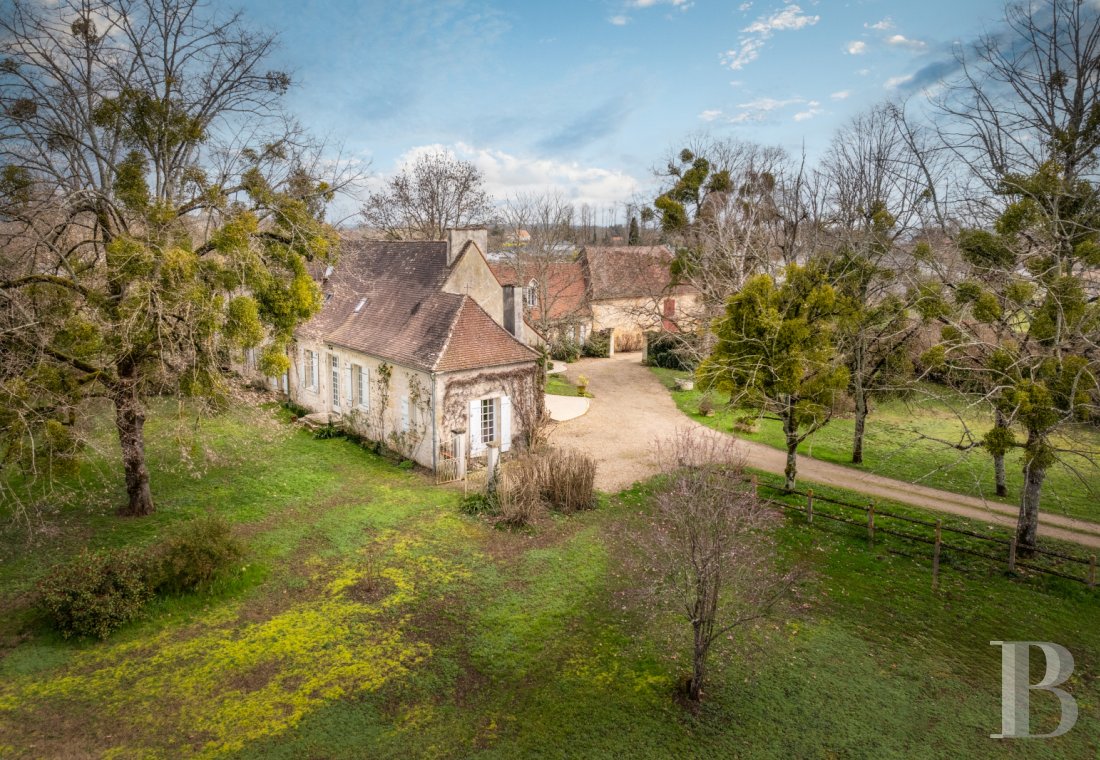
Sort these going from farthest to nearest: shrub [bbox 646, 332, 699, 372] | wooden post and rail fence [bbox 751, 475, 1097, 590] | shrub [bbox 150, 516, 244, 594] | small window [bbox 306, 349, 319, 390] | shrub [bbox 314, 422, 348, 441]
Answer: shrub [bbox 646, 332, 699, 372]
small window [bbox 306, 349, 319, 390]
shrub [bbox 314, 422, 348, 441]
wooden post and rail fence [bbox 751, 475, 1097, 590]
shrub [bbox 150, 516, 244, 594]

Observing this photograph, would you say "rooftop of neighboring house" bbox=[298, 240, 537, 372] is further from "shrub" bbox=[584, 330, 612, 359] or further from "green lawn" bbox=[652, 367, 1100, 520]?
"shrub" bbox=[584, 330, 612, 359]

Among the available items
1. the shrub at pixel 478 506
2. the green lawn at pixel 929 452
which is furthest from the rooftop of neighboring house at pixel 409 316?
the green lawn at pixel 929 452

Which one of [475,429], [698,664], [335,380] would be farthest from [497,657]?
[335,380]

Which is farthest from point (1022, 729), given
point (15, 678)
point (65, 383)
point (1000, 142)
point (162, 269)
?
point (65, 383)

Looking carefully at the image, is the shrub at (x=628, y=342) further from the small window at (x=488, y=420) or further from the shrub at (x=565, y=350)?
the small window at (x=488, y=420)

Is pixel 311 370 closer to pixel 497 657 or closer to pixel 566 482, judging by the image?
pixel 566 482

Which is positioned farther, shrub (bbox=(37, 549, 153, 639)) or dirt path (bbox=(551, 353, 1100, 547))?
dirt path (bbox=(551, 353, 1100, 547))

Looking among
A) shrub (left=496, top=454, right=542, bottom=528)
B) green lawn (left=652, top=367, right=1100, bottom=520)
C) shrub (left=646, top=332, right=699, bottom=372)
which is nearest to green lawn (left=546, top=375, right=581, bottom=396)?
green lawn (left=652, top=367, right=1100, bottom=520)

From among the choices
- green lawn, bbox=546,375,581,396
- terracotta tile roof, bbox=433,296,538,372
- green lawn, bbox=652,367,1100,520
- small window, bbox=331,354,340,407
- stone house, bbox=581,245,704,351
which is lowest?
green lawn, bbox=652,367,1100,520
